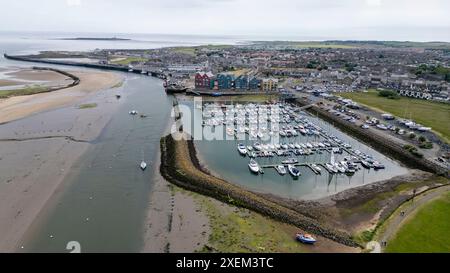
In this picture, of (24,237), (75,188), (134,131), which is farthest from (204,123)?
(24,237)

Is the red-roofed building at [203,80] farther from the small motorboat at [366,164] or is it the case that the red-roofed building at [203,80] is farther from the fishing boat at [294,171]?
the small motorboat at [366,164]

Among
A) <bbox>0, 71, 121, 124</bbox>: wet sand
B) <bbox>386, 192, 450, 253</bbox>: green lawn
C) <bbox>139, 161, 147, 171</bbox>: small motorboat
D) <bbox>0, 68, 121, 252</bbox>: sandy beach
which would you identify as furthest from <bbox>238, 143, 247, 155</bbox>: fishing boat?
<bbox>0, 71, 121, 124</bbox>: wet sand

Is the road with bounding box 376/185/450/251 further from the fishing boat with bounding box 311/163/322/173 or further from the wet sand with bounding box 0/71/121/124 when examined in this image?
the wet sand with bounding box 0/71/121/124

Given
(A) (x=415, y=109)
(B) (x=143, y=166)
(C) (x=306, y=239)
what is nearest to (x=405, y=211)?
(C) (x=306, y=239)

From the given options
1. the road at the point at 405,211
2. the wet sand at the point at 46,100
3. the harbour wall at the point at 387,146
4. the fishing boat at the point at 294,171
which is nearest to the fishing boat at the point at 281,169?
the fishing boat at the point at 294,171

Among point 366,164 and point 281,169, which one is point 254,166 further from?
point 366,164
